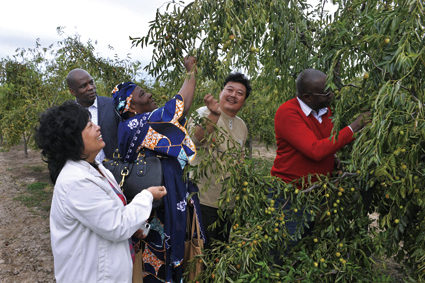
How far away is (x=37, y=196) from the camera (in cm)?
849

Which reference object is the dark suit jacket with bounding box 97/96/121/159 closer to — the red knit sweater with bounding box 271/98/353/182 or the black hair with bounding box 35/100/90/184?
the black hair with bounding box 35/100/90/184

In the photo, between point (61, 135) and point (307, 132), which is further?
point (307, 132)

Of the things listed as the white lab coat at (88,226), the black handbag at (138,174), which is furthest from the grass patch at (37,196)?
the white lab coat at (88,226)

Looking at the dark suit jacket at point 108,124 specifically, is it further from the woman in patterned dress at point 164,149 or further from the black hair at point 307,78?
the black hair at point 307,78

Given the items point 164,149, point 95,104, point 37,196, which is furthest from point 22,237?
point 164,149

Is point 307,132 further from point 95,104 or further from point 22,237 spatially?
point 22,237

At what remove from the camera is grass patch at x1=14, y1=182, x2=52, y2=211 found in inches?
307

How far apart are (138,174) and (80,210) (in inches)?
23.9

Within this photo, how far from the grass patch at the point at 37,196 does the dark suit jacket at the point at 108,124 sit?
5356 mm

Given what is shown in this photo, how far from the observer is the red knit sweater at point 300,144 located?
7.45 feet

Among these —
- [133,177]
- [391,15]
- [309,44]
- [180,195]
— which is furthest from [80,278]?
[309,44]

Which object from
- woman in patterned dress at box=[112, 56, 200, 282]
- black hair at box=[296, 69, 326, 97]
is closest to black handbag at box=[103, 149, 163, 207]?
woman in patterned dress at box=[112, 56, 200, 282]

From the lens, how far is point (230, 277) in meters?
2.16

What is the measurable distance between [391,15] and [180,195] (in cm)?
168
